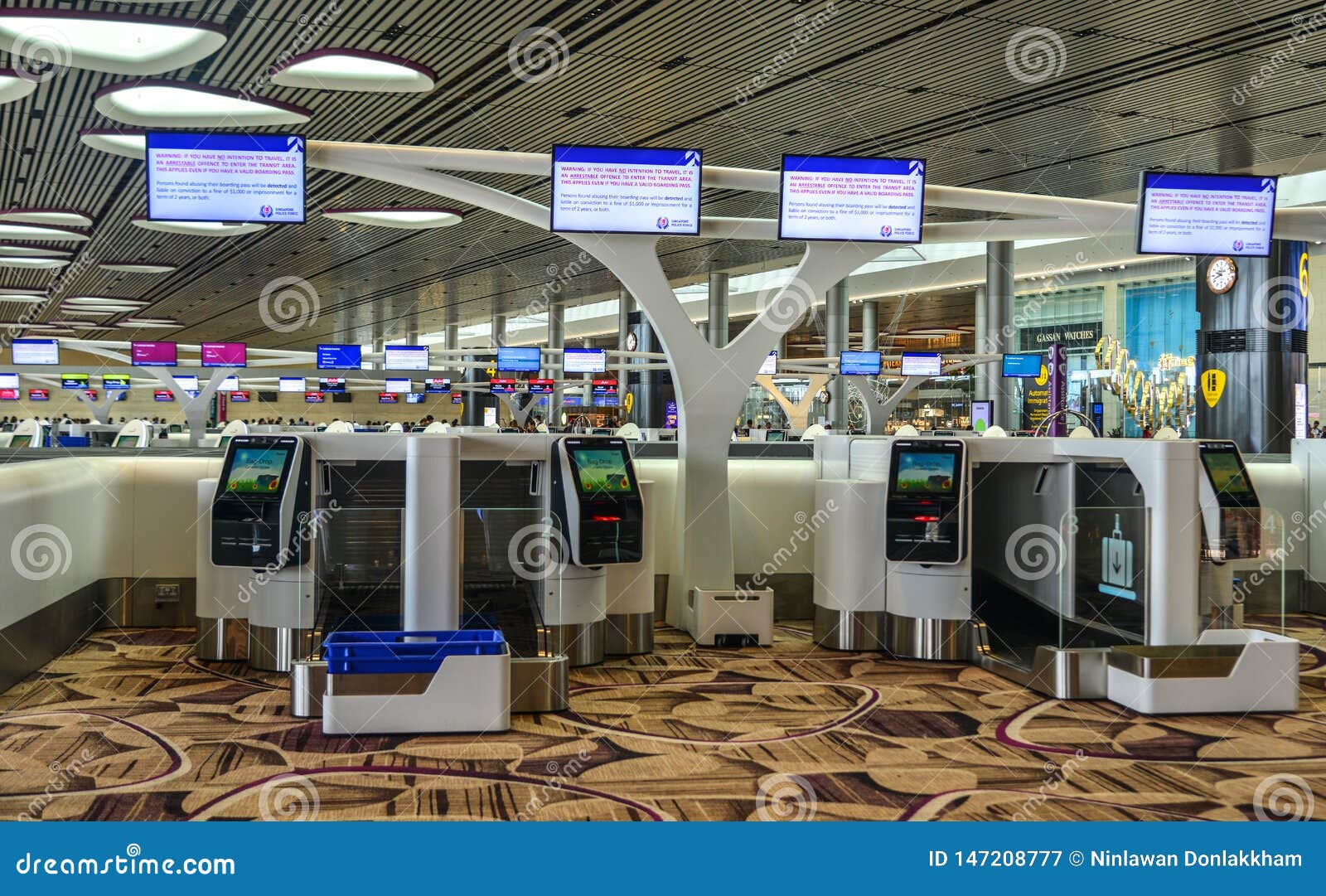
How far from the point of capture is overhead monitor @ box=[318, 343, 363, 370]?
92.8 feet

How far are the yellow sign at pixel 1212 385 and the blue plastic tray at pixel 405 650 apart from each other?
475 inches

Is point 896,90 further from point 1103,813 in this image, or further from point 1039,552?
point 1103,813

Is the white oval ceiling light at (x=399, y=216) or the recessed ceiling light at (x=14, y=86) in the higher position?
the white oval ceiling light at (x=399, y=216)

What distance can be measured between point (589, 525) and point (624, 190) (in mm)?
2511

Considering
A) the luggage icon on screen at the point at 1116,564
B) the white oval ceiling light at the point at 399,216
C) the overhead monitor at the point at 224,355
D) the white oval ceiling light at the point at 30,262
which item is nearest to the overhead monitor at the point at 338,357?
the overhead monitor at the point at 224,355

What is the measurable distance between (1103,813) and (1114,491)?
2.61 m

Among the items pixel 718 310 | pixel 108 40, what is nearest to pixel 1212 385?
pixel 108 40

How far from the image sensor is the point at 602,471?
6.30 metres

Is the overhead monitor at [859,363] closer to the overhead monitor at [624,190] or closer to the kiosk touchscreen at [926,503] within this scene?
the overhead monitor at [624,190]

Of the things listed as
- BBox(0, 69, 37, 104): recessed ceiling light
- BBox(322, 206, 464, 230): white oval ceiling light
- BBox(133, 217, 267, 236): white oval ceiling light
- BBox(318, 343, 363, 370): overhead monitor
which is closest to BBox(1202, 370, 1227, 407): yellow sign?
BBox(322, 206, 464, 230): white oval ceiling light

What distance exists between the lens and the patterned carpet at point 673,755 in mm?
3965

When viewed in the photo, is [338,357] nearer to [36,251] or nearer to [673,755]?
[36,251]

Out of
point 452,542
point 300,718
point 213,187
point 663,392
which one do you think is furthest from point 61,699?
point 663,392

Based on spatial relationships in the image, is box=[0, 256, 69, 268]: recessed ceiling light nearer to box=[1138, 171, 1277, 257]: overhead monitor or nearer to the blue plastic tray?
the blue plastic tray
